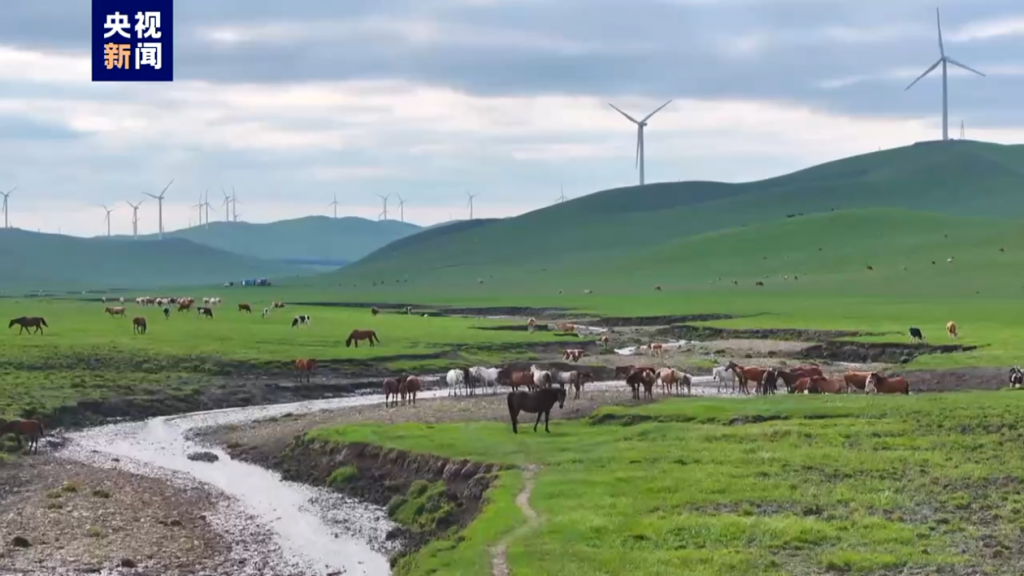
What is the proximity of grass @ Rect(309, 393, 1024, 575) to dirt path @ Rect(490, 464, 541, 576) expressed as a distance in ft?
0.62

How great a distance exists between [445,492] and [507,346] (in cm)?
3832

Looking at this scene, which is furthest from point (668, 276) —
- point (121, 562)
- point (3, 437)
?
point (121, 562)

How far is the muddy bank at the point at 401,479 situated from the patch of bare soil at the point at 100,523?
3196 mm

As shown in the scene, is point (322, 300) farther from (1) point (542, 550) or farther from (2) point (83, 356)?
(1) point (542, 550)

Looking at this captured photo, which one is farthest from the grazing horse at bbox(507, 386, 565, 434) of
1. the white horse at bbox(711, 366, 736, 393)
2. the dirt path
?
the white horse at bbox(711, 366, 736, 393)

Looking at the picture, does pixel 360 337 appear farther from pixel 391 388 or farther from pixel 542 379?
pixel 542 379

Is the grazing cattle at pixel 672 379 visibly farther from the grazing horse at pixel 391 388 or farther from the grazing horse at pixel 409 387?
the grazing horse at pixel 391 388

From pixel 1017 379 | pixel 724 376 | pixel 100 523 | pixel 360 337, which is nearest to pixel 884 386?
pixel 1017 379

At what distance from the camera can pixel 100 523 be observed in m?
25.3

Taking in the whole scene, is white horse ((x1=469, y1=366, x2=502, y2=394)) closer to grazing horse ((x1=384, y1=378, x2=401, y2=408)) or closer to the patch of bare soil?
grazing horse ((x1=384, y1=378, x2=401, y2=408))

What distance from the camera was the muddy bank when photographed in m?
24.6

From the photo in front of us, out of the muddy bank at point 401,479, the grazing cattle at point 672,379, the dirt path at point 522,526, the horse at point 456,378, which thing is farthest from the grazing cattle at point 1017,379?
the muddy bank at point 401,479

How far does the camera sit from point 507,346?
212 feet

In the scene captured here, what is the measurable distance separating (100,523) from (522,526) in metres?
9.28
